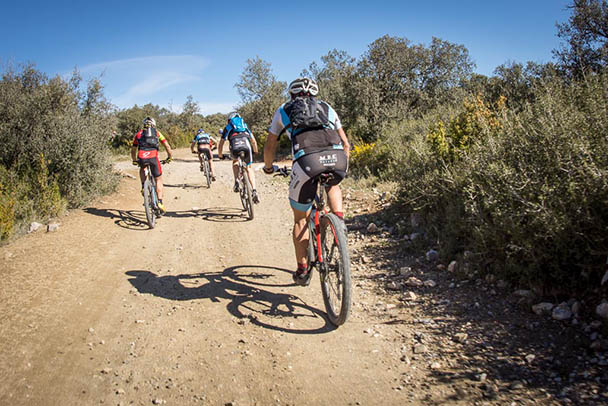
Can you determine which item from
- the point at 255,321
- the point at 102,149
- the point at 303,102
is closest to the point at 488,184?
the point at 303,102

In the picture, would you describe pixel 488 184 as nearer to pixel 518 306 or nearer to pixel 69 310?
pixel 518 306

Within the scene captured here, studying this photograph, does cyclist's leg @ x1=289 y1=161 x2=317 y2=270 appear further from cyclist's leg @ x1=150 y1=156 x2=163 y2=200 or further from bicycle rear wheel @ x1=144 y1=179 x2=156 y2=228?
cyclist's leg @ x1=150 y1=156 x2=163 y2=200

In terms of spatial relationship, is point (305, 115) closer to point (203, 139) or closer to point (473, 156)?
point (473, 156)

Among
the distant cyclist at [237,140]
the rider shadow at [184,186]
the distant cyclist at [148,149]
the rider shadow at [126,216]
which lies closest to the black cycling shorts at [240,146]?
the distant cyclist at [237,140]

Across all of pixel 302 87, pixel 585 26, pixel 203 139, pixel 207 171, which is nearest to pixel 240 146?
pixel 207 171

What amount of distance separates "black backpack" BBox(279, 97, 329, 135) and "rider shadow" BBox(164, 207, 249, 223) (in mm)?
4727

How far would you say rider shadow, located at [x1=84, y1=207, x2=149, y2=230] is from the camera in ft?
25.6

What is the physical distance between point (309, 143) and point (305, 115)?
0.27m

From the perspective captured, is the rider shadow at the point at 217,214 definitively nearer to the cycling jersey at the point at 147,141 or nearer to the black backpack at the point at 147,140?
the cycling jersey at the point at 147,141

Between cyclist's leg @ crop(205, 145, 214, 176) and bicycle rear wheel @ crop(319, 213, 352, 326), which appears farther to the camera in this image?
cyclist's leg @ crop(205, 145, 214, 176)

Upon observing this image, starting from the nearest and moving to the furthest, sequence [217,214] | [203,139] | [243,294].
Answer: [243,294]
[217,214]
[203,139]

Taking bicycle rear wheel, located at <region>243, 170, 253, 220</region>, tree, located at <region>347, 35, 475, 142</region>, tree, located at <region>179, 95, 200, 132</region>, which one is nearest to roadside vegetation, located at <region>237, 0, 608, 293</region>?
bicycle rear wheel, located at <region>243, 170, 253, 220</region>

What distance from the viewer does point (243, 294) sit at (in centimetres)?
436

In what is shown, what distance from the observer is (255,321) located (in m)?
3.71
